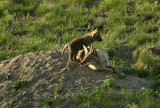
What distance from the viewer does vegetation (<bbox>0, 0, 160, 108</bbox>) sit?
934 centimetres

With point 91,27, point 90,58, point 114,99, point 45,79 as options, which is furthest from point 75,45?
point 91,27

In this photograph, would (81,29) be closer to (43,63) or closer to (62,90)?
(43,63)

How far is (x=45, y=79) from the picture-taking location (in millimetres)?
7215

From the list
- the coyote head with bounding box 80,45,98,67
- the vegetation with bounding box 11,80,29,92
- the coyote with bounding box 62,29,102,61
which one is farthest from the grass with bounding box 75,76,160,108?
the coyote with bounding box 62,29,102,61

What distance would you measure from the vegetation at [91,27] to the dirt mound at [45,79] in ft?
4.29

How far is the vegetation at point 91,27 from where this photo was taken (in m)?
9.34

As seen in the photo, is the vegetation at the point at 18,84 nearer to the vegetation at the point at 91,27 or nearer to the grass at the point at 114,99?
the grass at the point at 114,99

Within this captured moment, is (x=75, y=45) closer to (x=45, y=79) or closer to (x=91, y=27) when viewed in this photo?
(x=45, y=79)

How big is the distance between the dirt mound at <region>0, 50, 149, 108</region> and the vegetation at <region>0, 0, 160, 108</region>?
4.29ft

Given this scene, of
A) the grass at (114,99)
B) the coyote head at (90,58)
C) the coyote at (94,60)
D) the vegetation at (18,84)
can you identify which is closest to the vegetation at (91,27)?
the coyote at (94,60)

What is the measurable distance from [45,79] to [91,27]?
4334mm

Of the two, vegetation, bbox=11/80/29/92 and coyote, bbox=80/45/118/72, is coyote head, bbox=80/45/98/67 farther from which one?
vegetation, bbox=11/80/29/92

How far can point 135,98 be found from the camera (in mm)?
6246

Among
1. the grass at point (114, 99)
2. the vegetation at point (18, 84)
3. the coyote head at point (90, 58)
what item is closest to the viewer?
the grass at point (114, 99)
